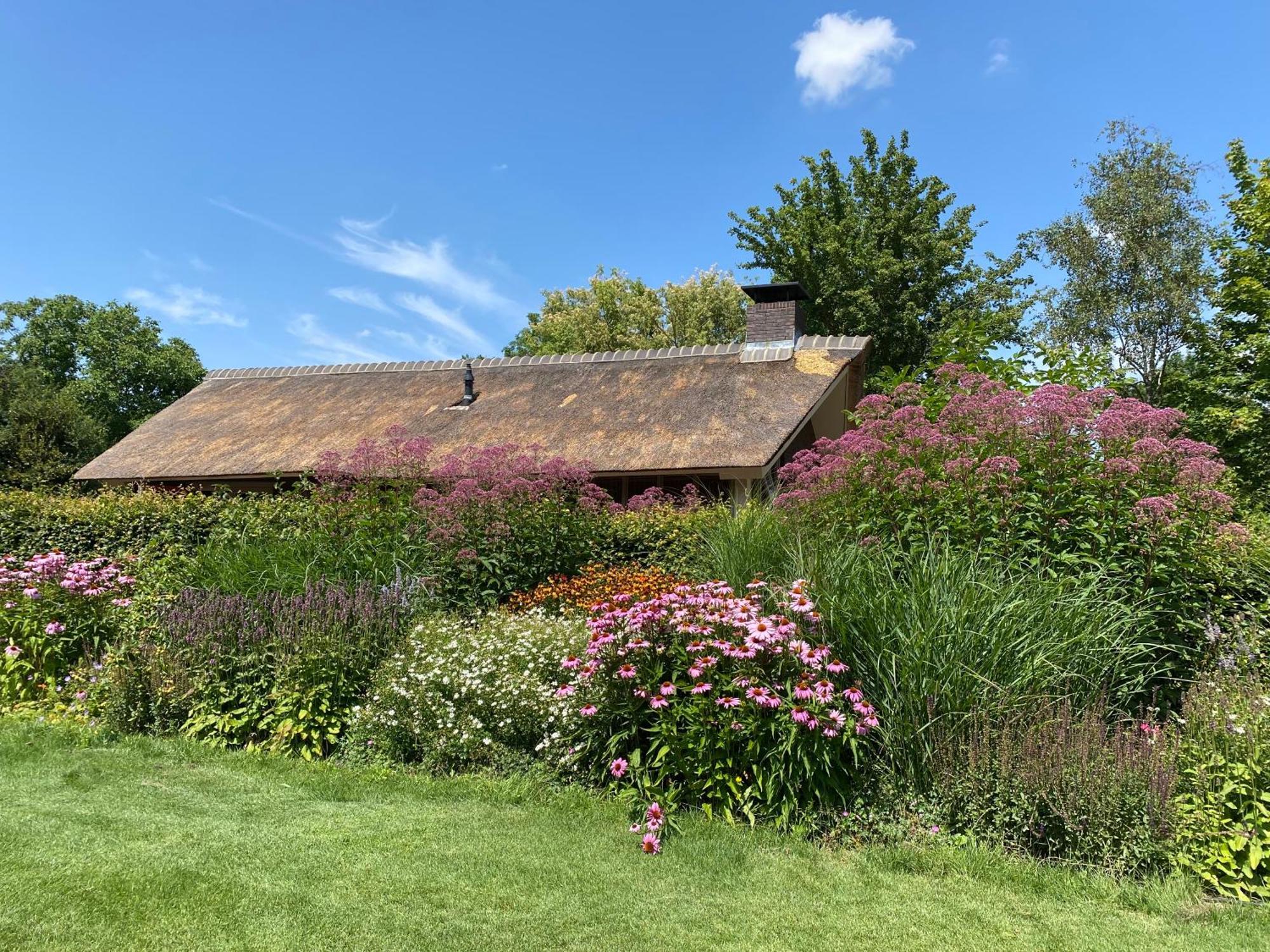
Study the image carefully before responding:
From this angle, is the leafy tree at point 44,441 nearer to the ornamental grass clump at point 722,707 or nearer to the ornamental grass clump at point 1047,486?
the ornamental grass clump at point 722,707

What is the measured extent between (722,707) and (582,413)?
10909 millimetres

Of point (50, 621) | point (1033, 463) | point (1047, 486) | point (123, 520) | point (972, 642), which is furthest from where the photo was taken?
point (123, 520)

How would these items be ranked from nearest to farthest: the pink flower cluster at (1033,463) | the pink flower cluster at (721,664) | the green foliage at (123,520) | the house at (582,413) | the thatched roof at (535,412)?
the pink flower cluster at (721,664) < the pink flower cluster at (1033,463) < the green foliage at (123,520) < the house at (582,413) < the thatched roof at (535,412)

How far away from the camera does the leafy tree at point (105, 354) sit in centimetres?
3769

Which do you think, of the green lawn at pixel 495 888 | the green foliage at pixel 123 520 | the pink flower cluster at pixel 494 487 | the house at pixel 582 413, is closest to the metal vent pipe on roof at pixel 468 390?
the house at pixel 582 413

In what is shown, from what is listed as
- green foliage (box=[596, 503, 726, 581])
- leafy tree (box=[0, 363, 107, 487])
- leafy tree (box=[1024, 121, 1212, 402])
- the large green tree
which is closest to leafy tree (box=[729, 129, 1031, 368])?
leafy tree (box=[1024, 121, 1212, 402])

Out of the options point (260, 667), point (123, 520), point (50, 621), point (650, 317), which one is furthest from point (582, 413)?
point (650, 317)

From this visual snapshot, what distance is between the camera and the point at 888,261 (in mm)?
22625

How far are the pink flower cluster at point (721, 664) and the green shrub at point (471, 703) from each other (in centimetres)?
46

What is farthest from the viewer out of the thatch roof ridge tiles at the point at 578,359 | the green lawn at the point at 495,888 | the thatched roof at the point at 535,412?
the thatch roof ridge tiles at the point at 578,359

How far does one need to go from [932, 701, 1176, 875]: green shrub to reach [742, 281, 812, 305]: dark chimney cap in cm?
1277

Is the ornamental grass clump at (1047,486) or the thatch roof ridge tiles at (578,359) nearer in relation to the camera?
the ornamental grass clump at (1047,486)

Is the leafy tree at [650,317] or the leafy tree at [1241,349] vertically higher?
the leafy tree at [650,317]

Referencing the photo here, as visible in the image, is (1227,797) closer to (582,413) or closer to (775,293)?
(582,413)
